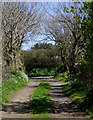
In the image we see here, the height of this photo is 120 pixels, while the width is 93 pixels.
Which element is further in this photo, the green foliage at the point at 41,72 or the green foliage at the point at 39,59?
the green foliage at the point at 39,59

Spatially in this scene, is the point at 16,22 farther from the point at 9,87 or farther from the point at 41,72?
the point at 41,72

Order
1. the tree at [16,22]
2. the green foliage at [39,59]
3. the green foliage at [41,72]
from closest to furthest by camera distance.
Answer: the tree at [16,22]
the green foliage at [41,72]
the green foliage at [39,59]

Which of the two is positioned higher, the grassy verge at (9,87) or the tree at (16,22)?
the tree at (16,22)

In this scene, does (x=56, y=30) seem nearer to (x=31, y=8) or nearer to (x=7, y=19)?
(x=31, y=8)

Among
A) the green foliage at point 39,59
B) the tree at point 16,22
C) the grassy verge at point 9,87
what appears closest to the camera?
the grassy verge at point 9,87

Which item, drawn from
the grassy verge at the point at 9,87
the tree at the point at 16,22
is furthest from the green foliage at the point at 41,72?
the grassy verge at the point at 9,87

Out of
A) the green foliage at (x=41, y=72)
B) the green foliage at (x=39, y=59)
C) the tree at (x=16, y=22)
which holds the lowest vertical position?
the green foliage at (x=41, y=72)

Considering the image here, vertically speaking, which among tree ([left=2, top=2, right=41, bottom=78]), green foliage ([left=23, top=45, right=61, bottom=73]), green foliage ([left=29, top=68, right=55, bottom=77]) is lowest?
green foliage ([left=29, top=68, right=55, bottom=77])

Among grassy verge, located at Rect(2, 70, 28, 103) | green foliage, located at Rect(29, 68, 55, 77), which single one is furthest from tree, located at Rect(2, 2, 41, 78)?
green foliage, located at Rect(29, 68, 55, 77)

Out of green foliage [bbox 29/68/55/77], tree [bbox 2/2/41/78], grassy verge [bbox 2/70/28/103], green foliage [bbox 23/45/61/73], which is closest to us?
grassy verge [bbox 2/70/28/103]

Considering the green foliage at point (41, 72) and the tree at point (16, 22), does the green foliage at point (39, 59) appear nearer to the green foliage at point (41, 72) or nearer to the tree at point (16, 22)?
the green foliage at point (41, 72)

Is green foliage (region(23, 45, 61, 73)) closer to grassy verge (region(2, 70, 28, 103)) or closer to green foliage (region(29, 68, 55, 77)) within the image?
green foliage (region(29, 68, 55, 77))

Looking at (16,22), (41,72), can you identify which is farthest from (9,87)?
(41,72)

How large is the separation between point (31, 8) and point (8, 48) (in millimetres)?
4549
